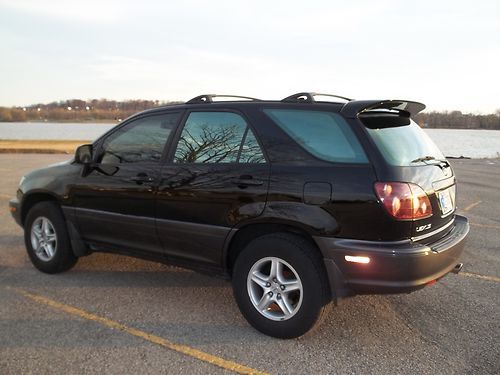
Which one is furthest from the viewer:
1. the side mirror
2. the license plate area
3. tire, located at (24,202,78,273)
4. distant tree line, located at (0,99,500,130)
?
distant tree line, located at (0,99,500,130)

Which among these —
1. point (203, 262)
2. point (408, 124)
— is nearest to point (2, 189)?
point (203, 262)

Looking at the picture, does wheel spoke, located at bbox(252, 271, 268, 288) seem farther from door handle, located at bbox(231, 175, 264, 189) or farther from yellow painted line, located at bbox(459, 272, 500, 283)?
yellow painted line, located at bbox(459, 272, 500, 283)

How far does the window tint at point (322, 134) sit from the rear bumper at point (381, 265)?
58cm

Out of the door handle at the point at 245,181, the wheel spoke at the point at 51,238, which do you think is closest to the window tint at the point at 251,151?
the door handle at the point at 245,181

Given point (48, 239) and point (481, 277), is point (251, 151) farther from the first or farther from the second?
point (481, 277)

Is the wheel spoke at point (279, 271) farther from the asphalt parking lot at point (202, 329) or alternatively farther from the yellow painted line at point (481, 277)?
the yellow painted line at point (481, 277)

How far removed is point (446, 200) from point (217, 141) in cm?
184

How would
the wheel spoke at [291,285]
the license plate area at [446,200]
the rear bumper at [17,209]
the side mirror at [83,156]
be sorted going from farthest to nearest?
the rear bumper at [17,209] < the side mirror at [83,156] < the license plate area at [446,200] < the wheel spoke at [291,285]

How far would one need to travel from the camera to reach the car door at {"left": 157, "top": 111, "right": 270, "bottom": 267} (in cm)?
329

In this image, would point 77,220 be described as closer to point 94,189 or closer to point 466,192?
point 94,189

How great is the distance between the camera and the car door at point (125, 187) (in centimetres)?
386

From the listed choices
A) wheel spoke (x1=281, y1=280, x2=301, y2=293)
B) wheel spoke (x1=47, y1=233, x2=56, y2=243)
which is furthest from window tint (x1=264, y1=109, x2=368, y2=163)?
wheel spoke (x1=47, y1=233, x2=56, y2=243)

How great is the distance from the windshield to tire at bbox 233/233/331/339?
852 mm

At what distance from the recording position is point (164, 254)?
3.84m
